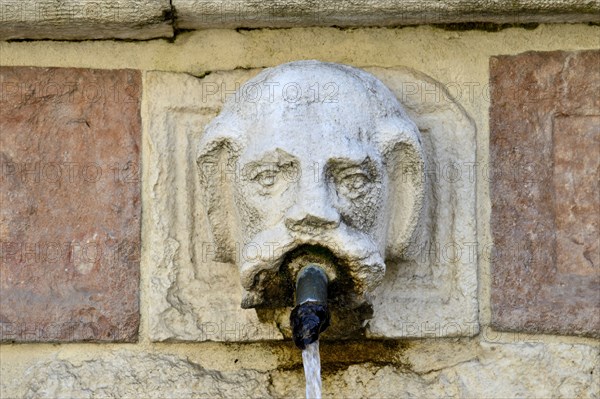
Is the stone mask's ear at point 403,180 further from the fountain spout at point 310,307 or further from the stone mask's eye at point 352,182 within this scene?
the fountain spout at point 310,307

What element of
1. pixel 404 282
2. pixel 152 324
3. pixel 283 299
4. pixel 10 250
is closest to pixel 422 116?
pixel 404 282

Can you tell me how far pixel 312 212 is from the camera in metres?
1.86

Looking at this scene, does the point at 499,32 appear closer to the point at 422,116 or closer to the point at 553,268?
the point at 422,116

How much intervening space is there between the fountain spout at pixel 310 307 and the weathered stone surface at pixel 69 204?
0.37 metres

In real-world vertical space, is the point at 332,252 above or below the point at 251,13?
below

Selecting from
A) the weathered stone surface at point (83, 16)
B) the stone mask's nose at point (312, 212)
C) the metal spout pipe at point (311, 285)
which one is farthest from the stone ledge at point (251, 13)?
the metal spout pipe at point (311, 285)

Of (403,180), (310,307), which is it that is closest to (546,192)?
(403,180)

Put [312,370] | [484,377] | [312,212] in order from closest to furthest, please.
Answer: [312,212], [312,370], [484,377]

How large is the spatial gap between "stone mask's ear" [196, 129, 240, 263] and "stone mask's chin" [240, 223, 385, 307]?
0.45 ft

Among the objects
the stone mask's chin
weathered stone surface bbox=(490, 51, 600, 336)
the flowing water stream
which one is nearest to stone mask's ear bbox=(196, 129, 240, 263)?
the stone mask's chin

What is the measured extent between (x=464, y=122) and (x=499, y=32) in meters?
0.17

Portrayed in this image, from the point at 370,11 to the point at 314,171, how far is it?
0.33m

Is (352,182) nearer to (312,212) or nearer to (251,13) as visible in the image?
(312,212)

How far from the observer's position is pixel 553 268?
2139 millimetres
